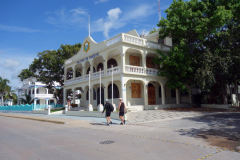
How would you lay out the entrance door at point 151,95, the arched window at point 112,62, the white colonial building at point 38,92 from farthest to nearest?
1. the white colonial building at point 38,92
2. the arched window at point 112,62
3. the entrance door at point 151,95

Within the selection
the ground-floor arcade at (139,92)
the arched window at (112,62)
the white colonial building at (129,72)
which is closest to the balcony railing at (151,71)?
the white colonial building at (129,72)

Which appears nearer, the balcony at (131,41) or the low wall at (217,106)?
the balcony at (131,41)

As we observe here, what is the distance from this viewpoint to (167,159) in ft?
17.0

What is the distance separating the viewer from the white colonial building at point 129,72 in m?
20.8

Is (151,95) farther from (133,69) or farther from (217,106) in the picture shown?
(217,106)

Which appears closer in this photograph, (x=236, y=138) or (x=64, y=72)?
(x=236, y=138)

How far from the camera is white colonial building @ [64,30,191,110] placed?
2078 centimetres

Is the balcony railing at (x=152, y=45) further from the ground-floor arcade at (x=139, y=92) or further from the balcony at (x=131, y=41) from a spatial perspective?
the ground-floor arcade at (x=139, y=92)

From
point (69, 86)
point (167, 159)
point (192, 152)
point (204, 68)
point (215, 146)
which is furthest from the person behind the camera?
point (69, 86)

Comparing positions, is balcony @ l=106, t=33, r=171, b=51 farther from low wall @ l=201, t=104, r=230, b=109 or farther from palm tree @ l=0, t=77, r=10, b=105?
palm tree @ l=0, t=77, r=10, b=105

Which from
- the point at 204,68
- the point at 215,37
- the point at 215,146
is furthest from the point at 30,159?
the point at 215,37

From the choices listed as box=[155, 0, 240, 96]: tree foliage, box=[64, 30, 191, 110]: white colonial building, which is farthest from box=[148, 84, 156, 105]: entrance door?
box=[155, 0, 240, 96]: tree foliage

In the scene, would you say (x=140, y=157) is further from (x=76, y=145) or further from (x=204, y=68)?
(x=204, y=68)

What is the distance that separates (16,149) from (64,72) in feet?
83.5
